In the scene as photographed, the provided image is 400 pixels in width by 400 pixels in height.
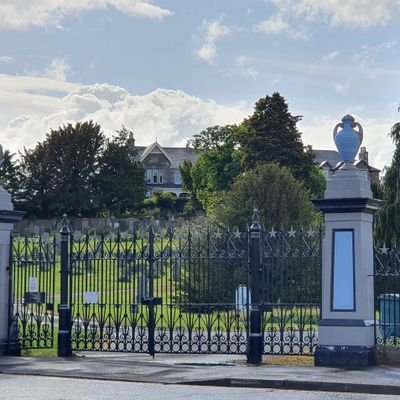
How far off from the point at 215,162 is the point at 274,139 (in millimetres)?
10734

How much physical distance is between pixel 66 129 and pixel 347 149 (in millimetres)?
61920

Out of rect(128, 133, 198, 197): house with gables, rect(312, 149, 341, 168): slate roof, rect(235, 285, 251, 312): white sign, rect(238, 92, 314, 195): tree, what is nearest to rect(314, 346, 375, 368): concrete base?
rect(235, 285, 251, 312): white sign

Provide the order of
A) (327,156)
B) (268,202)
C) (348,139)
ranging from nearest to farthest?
1. (348,139)
2. (268,202)
3. (327,156)

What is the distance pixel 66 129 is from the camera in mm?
76688

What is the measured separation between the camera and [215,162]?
77.9 meters

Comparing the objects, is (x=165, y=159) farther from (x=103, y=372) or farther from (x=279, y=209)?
(x=103, y=372)

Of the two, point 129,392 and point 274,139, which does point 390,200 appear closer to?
point 129,392

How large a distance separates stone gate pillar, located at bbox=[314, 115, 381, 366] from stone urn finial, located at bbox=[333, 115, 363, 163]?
21 centimetres

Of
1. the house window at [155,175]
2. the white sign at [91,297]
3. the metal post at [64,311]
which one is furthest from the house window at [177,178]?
the white sign at [91,297]

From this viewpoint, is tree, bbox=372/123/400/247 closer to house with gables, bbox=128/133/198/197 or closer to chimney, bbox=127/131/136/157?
chimney, bbox=127/131/136/157

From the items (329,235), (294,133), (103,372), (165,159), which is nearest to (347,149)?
(329,235)

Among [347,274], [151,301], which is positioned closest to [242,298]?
[151,301]

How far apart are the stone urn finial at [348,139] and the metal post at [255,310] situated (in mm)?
1916

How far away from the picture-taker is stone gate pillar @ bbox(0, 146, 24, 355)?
18.0 m
